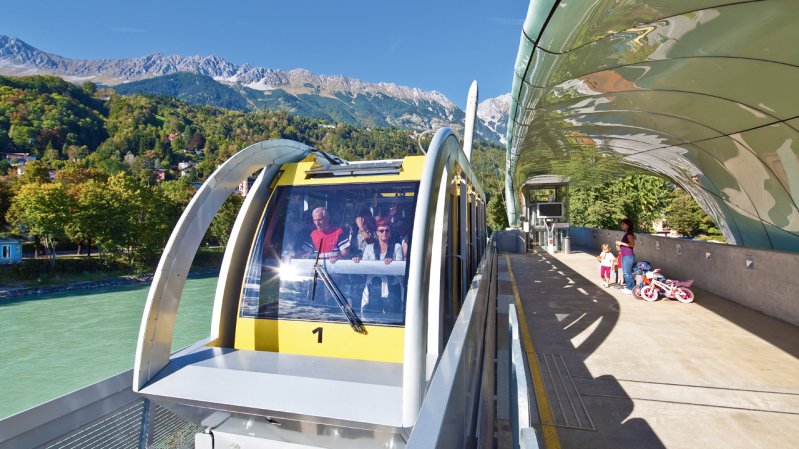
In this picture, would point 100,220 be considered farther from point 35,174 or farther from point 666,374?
point 666,374

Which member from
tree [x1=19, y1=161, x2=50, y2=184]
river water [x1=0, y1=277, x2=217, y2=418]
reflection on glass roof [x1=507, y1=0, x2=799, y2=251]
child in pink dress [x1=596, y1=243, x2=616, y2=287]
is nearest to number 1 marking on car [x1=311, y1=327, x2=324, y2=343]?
reflection on glass roof [x1=507, y1=0, x2=799, y2=251]

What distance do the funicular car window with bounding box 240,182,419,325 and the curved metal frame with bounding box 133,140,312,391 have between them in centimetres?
47

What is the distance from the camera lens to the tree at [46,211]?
40281mm

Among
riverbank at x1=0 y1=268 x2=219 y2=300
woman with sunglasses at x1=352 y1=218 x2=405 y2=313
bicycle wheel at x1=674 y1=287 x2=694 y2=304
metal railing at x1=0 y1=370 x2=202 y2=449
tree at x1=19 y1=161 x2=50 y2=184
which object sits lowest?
riverbank at x1=0 y1=268 x2=219 y2=300

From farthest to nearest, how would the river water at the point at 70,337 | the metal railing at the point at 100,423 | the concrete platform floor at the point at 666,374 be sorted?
the river water at the point at 70,337
the concrete platform floor at the point at 666,374
the metal railing at the point at 100,423

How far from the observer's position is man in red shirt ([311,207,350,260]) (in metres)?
3.74

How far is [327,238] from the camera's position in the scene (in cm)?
381

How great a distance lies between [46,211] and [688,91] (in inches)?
2044

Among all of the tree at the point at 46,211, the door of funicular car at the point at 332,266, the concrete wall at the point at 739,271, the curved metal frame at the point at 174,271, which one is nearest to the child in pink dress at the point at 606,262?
the concrete wall at the point at 739,271

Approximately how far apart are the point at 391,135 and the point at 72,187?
14395 cm

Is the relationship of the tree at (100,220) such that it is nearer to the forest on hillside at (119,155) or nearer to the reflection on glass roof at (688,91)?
the forest on hillside at (119,155)

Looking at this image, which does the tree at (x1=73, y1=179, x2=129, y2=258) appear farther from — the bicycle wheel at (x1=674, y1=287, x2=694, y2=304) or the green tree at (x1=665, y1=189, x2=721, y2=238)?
the green tree at (x1=665, y1=189, x2=721, y2=238)

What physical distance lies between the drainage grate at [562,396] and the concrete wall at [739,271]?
4.70 m

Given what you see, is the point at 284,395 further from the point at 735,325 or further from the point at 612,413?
the point at 735,325
